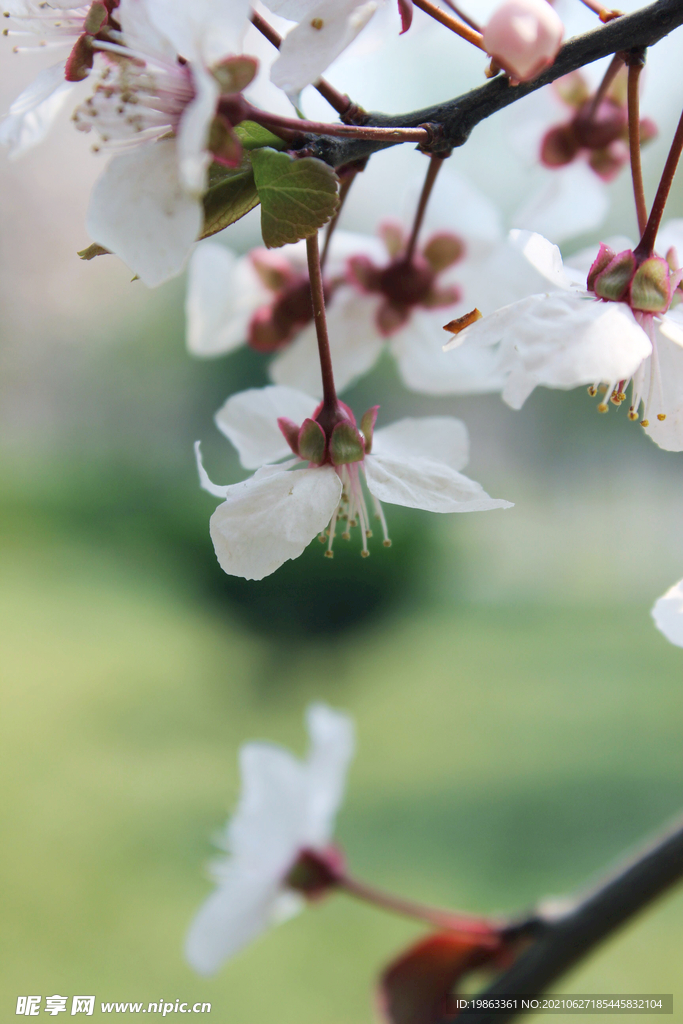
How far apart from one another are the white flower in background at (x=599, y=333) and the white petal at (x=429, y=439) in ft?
0.20

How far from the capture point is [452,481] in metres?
0.25

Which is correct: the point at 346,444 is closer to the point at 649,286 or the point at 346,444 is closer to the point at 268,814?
the point at 649,286

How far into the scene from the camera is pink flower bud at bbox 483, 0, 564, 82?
7.5 inches

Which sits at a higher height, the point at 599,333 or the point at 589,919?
the point at 599,333

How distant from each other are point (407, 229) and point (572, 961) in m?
0.38

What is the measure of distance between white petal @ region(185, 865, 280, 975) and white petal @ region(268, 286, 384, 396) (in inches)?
13.4

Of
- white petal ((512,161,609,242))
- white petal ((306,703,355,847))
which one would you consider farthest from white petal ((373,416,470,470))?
white petal ((306,703,355,847))

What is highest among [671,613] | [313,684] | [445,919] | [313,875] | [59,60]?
[59,60]

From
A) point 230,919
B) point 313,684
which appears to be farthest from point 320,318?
point 313,684

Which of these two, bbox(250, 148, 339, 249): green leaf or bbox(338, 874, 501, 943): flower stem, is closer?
bbox(250, 148, 339, 249): green leaf

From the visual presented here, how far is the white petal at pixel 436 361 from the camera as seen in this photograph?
0.38 m

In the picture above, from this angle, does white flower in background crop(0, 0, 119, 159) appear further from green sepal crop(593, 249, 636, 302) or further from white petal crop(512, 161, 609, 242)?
white petal crop(512, 161, 609, 242)

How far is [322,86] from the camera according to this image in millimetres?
230

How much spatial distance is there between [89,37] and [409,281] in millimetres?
242
